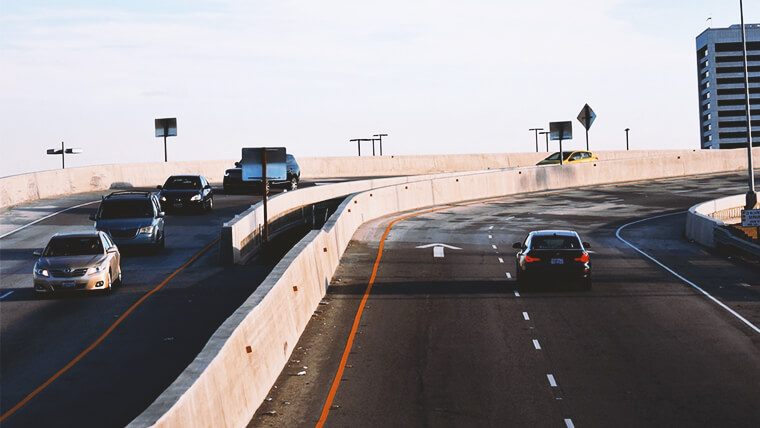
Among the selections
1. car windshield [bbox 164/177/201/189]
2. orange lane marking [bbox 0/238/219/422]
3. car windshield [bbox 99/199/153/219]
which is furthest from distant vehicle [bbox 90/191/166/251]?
car windshield [bbox 164/177/201/189]

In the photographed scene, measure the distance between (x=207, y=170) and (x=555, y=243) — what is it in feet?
145

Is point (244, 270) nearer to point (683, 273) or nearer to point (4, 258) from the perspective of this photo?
point (4, 258)

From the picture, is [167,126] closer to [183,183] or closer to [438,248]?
[183,183]

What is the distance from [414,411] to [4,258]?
20680mm

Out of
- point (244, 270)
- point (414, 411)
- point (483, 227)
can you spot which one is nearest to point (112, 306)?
point (244, 270)

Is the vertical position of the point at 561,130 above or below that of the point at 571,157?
above

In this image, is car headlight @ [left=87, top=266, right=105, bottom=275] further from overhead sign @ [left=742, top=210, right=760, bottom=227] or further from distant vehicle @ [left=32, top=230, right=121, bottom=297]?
overhead sign @ [left=742, top=210, right=760, bottom=227]

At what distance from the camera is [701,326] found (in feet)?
65.2

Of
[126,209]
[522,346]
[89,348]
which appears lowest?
[522,346]

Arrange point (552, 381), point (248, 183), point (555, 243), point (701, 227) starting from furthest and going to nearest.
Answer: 1. point (248, 183)
2. point (701, 227)
3. point (555, 243)
4. point (552, 381)

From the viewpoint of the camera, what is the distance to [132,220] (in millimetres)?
30891

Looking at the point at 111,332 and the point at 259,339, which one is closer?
the point at 259,339

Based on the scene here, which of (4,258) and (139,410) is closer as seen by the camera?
(139,410)

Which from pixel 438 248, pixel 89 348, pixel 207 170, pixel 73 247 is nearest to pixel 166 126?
pixel 207 170
